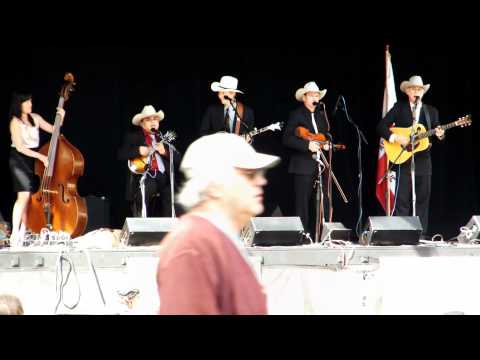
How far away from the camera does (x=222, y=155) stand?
2160 millimetres

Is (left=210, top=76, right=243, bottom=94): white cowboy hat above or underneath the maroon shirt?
above

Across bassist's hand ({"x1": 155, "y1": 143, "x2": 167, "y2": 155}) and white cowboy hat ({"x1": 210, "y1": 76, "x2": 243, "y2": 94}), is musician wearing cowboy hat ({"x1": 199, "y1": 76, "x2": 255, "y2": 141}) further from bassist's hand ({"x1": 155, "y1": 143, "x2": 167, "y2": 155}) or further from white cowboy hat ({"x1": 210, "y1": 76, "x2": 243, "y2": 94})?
bassist's hand ({"x1": 155, "y1": 143, "x2": 167, "y2": 155})

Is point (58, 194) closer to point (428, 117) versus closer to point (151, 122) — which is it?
point (151, 122)

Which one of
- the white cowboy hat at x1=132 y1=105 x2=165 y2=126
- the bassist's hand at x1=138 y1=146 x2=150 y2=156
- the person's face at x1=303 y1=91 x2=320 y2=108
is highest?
the person's face at x1=303 y1=91 x2=320 y2=108

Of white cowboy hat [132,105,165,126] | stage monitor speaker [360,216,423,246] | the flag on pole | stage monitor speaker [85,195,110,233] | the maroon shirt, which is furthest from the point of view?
the flag on pole

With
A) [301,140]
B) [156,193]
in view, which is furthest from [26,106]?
[301,140]

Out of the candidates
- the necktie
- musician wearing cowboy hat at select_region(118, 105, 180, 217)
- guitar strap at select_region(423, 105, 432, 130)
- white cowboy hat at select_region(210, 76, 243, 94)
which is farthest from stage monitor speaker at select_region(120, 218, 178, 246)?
guitar strap at select_region(423, 105, 432, 130)

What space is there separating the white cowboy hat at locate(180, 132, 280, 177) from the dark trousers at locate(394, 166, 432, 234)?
216 inches

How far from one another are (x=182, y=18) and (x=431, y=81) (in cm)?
285

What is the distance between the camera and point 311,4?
24.1ft

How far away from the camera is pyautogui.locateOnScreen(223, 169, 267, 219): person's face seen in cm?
218

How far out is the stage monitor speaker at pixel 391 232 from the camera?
6.08 meters

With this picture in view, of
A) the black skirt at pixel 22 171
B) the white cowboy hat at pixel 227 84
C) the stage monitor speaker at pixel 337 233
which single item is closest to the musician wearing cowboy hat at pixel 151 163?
the white cowboy hat at pixel 227 84
